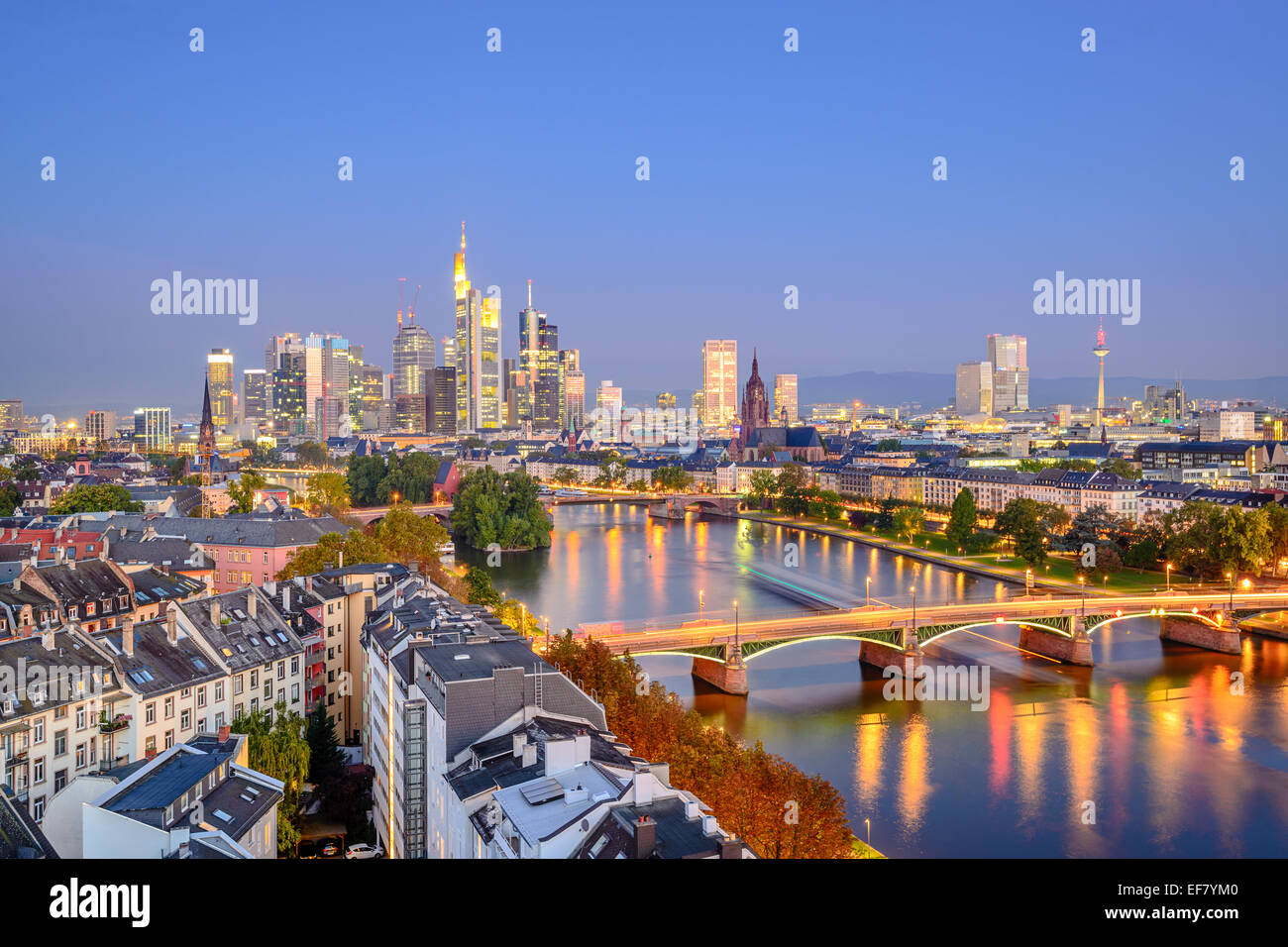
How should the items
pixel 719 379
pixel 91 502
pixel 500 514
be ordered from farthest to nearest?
pixel 719 379
pixel 500 514
pixel 91 502

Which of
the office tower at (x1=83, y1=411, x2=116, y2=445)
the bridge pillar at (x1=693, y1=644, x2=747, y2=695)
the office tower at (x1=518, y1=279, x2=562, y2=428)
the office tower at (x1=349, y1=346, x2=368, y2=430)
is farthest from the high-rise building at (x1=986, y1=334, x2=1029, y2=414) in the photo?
the bridge pillar at (x1=693, y1=644, x2=747, y2=695)

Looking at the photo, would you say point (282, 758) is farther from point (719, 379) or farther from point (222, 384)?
point (719, 379)

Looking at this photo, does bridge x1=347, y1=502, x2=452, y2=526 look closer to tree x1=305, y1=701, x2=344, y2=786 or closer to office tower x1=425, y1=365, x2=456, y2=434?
tree x1=305, y1=701, x2=344, y2=786

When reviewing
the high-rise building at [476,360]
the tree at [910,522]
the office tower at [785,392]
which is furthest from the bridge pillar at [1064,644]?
the office tower at [785,392]

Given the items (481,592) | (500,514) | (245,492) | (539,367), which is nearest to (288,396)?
(539,367)

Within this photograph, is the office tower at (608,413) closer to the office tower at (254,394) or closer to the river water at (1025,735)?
the office tower at (254,394)
